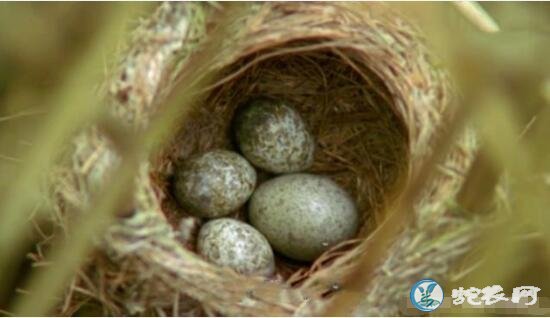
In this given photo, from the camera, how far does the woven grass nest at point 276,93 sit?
824 millimetres

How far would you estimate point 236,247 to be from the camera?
1.00m

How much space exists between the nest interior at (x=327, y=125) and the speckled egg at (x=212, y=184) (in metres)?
0.03

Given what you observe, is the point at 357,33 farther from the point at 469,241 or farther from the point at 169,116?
the point at 169,116

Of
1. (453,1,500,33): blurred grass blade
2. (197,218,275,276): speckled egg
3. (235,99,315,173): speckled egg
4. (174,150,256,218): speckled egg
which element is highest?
(453,1,500,33): blurred grass blade

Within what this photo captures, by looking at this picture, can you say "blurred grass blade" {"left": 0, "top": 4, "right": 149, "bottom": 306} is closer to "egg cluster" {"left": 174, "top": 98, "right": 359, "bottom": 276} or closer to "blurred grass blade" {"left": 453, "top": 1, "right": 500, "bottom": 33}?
"blurred grass blade" {"left": 453, "top": 1, "right": 500, "bottom": 33}

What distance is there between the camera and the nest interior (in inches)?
41.1

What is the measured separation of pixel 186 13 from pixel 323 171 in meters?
0.42

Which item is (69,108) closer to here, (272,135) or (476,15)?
(476,15)

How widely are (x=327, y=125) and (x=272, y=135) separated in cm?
9

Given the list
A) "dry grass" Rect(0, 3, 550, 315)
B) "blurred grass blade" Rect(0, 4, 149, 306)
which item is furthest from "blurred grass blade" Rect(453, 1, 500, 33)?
"blurred grass blade" Rect(0, 4, 149, 306)

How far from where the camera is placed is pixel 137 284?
83cm

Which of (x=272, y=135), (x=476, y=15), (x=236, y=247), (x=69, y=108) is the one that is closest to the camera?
(x=69, y=108)

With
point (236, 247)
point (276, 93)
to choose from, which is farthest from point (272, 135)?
point (236, 247)

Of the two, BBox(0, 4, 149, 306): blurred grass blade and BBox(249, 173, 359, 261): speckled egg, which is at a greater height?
BBox(0, 4, 149, 306): blurred grass blade
